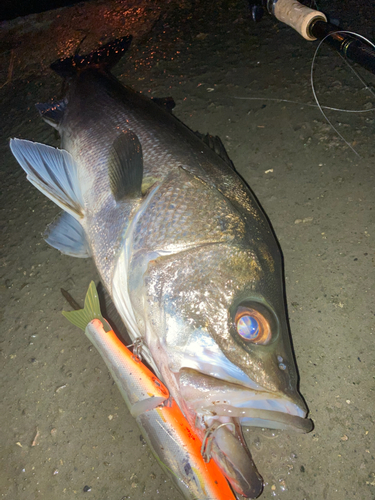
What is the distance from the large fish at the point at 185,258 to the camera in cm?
136

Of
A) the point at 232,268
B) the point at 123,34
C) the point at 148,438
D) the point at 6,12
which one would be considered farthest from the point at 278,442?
the point at 6,12

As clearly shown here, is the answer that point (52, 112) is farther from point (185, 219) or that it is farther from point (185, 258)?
point (185, 258)

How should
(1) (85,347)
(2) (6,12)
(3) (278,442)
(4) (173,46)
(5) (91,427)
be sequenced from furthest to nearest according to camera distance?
(2) (6,12)
(4) (173,46)
(1) (85,347)
(5) (91,427)
(3) (278,442)

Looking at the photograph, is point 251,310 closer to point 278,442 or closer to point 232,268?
point 232,268

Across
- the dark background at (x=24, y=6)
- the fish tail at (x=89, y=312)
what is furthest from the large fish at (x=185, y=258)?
the dark background at (x=24, y=6)

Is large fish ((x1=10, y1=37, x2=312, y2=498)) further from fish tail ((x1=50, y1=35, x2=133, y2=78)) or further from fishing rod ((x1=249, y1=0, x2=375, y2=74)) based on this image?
fishing rod ((x1=249, y1=0, x2=375, y2=74))

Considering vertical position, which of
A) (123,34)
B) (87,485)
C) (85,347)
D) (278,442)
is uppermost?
(123,34)

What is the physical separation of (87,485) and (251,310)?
59.9 inches

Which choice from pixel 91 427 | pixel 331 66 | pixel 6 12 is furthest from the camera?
pixel 6 12

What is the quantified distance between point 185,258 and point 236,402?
2.32 ft

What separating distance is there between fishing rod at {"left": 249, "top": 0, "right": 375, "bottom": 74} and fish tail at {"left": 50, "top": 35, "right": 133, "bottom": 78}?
1.56 metres

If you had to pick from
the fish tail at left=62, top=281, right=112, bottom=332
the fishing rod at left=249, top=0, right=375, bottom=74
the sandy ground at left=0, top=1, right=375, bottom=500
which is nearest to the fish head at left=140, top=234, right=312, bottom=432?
the fish tail at left=62, top=281, right=112, bottom=332

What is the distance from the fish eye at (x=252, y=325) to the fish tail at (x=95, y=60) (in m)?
2.87

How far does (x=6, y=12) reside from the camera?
4.33 m
